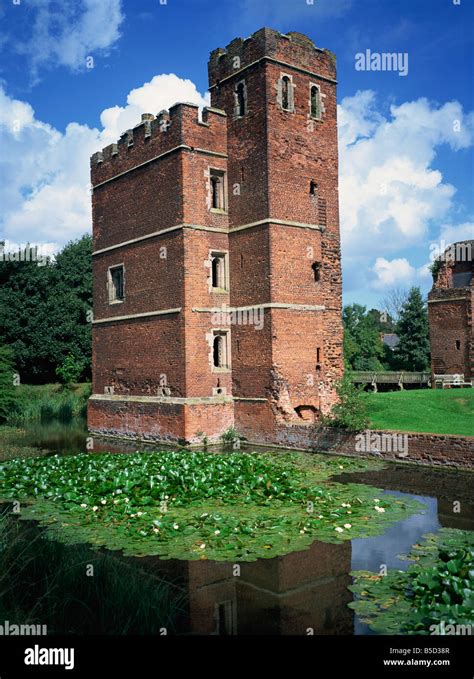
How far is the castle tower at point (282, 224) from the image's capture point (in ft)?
60.9

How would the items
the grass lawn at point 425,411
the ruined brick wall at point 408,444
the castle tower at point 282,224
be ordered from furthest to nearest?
1. the grass lawn at point 425,411
2. the castle tower at point 282,224
3. the ruined brick wall at point 408,444

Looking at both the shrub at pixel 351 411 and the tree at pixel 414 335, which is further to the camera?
the tree at pixel 414 335

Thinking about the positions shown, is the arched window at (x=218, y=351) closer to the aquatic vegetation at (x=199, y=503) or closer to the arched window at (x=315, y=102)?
the aquatic vegetation at (x=199, y=503)

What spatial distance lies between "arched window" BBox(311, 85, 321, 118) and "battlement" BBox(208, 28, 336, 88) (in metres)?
0.54

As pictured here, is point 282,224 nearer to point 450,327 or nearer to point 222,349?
point 222,349

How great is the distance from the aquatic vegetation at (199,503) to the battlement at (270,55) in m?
12.3

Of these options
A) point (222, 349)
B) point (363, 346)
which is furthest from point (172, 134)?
point (363, 346)

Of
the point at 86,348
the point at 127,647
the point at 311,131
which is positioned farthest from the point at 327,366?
the point at 86,348

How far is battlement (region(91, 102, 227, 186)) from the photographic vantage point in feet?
63.5

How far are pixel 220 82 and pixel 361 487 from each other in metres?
14.4

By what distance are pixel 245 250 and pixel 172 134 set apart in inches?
177

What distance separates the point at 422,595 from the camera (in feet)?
21.6

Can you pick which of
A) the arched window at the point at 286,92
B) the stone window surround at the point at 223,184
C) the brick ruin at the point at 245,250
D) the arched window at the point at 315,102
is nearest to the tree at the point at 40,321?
the brick ruin at the point at 245,250

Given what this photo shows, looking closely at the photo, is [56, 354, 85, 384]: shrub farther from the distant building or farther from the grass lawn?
the distant building
